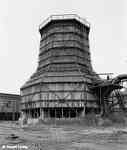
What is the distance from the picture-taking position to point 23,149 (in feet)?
36.2

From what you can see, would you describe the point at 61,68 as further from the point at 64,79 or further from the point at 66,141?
the point at 66,141

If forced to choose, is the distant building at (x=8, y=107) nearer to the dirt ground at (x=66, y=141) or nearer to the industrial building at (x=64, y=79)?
the industrial building at (x=64, y=79)

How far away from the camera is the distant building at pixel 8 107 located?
59.3m

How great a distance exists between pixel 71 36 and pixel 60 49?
3.61m

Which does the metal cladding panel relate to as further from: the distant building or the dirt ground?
the distant building

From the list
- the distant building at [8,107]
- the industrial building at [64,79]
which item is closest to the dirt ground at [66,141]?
the industrial building at [64,79]

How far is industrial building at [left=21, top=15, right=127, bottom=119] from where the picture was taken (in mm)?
33438

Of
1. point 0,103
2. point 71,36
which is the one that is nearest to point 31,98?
point 71,36

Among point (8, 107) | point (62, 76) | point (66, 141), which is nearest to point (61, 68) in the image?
point (62, 76)

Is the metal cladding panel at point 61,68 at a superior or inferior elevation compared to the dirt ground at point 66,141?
superior

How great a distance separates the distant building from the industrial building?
18.8 meters

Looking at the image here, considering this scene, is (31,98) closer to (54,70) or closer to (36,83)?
(36,83)

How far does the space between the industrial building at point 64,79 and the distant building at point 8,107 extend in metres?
18.8

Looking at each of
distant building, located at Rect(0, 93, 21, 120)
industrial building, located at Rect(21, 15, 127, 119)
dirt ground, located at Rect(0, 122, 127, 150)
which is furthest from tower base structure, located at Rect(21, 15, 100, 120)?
distant building, located at Rect(0, 93, 21, 120)
